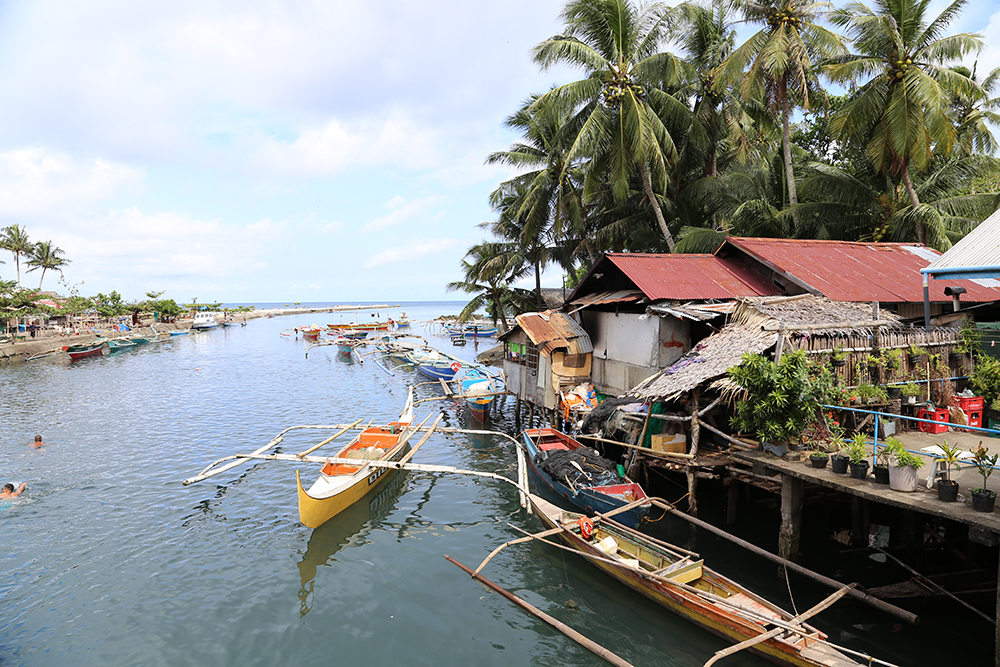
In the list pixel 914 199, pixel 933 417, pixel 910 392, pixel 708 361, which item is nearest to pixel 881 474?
pixel 708 361

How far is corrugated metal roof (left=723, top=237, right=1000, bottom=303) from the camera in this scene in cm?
1424

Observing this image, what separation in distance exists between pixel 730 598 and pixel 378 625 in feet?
A: 19.4

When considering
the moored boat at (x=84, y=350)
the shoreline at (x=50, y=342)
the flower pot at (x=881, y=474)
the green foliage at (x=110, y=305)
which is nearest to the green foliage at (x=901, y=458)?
the flower pot at (x=881, y=474)

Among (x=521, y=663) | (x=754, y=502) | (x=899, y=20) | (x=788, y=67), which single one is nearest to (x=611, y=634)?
(x=521, y=663)

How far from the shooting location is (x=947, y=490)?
7402 millimetres

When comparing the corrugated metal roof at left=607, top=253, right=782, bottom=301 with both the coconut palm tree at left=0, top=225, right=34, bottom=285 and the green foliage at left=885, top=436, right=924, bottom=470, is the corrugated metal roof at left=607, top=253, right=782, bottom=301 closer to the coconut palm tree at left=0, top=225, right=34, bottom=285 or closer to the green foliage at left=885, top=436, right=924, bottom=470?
the green foliage at left=885, top=436, right=924, bottom=470

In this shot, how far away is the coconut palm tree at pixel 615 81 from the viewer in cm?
1914

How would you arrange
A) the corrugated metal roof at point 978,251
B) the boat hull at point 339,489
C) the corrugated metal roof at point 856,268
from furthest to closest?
the corrugated metal roof at point 856,268 < the boat hull at point 339,489 < the corrugated metal roof at point 978,251

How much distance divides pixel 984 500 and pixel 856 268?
10.8 meters

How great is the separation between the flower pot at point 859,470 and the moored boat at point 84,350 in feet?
176

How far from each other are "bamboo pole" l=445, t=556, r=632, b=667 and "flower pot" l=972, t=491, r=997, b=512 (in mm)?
5224

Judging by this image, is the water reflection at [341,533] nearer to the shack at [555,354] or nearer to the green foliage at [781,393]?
the shack at [555,354]

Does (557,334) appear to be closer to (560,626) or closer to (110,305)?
(560,626)

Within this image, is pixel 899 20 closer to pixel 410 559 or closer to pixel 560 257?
pixel 560 257
